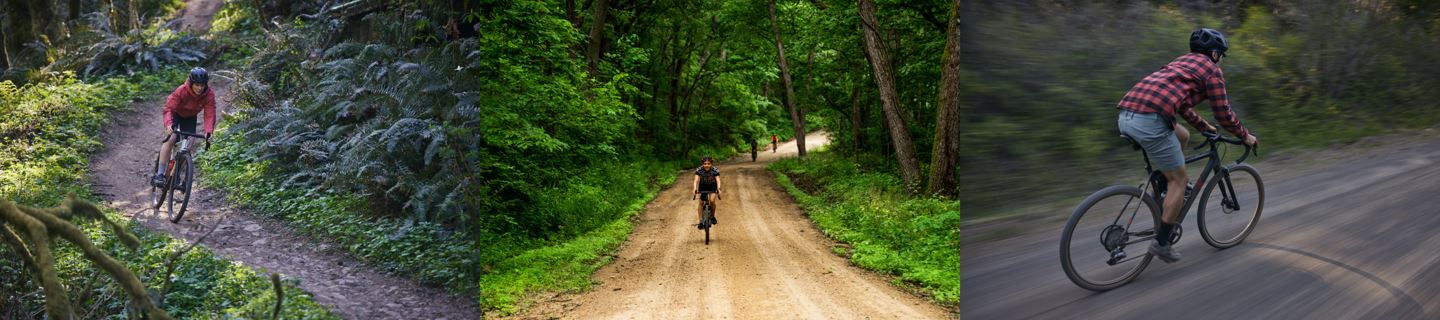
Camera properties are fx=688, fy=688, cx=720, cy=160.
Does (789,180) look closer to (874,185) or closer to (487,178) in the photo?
(874,185)

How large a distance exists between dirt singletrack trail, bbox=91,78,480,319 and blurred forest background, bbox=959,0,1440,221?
279cm

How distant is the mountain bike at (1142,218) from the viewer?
8.82 feet

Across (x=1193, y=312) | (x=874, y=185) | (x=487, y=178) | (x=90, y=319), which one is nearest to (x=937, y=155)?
(x=874, y=185)

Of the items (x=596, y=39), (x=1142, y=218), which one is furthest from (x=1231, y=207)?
(x=596, y=39)

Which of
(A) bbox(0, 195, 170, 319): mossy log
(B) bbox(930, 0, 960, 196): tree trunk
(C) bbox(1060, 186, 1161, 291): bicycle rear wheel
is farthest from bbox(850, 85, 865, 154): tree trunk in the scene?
(A) bbox(0, 195, 170, 319): mossy log

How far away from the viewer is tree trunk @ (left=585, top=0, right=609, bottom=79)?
12.1 ft

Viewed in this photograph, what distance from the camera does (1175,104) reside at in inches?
103

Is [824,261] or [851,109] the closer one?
[824,261]

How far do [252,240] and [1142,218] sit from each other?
390 cm

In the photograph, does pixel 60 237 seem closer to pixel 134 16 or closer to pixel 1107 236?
pixel 134 16

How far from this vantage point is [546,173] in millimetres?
3621

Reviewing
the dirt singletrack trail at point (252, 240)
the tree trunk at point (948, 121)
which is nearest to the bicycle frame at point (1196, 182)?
the tree trunk at point (948, 121)

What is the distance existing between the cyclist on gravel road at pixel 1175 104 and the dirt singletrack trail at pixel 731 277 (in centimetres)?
123

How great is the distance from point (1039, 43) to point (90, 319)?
159 inches
